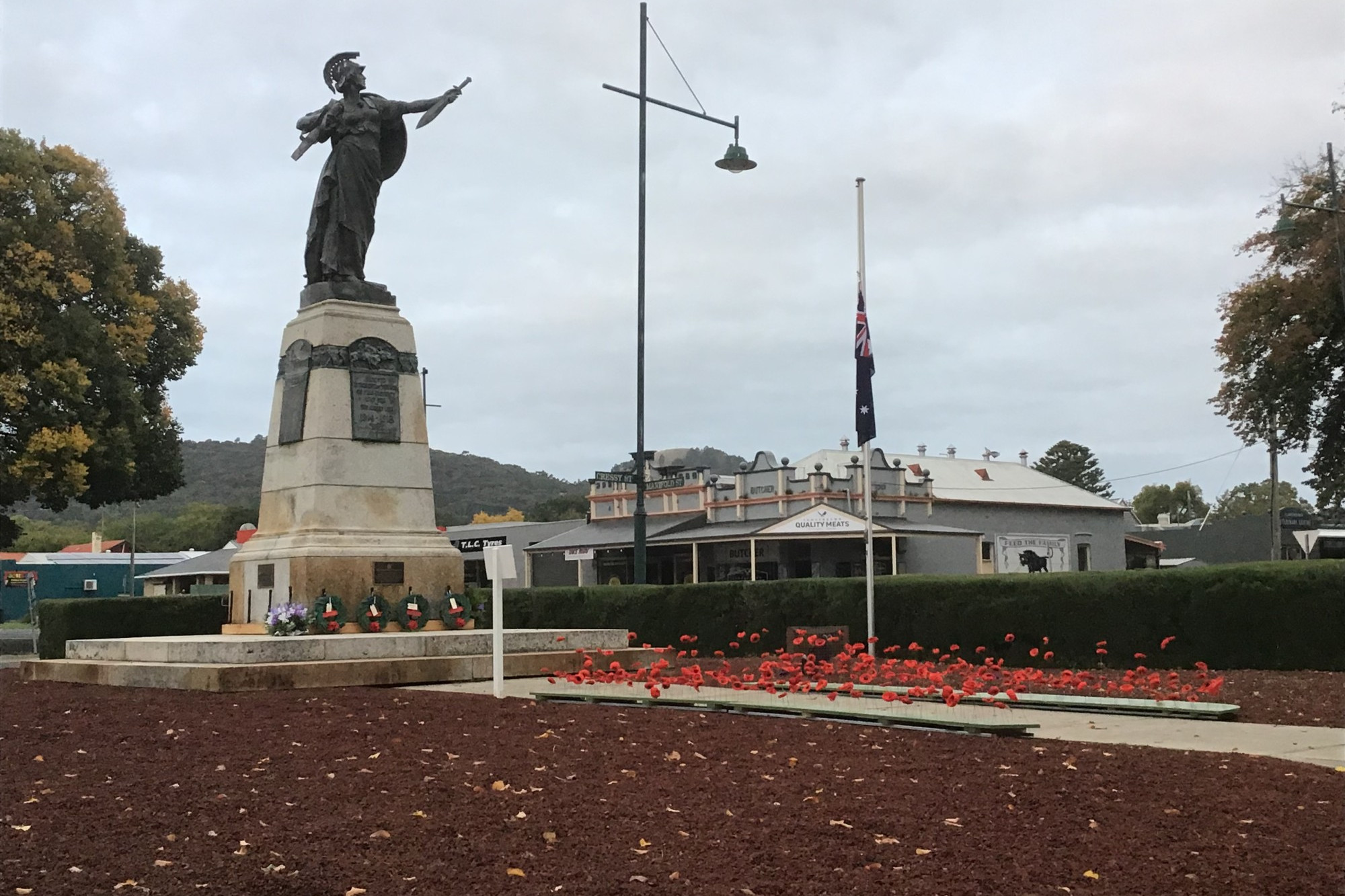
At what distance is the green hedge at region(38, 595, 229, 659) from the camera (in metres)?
22.6

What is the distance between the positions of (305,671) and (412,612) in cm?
278

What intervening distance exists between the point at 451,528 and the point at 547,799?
2023 inches

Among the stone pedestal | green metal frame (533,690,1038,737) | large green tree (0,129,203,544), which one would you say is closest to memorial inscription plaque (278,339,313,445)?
the stone pedestal

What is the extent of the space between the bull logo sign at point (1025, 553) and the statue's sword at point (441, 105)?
36142 mm

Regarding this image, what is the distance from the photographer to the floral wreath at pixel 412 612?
16516 millimetres

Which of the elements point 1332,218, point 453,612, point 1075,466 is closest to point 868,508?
point 453,612

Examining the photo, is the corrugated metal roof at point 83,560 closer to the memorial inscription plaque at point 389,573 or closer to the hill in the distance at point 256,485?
the hill in the distance at point 256,485

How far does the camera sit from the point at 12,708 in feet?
40.0

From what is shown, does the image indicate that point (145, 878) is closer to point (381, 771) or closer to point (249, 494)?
point (381, 771)

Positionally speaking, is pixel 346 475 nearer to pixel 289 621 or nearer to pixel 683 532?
pixel 289 621

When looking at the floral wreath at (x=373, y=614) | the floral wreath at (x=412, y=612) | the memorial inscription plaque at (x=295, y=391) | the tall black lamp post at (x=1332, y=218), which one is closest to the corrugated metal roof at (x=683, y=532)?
the tall black lamp post at (x=1332, y=218)

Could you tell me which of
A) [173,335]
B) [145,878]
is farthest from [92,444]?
[145,878]

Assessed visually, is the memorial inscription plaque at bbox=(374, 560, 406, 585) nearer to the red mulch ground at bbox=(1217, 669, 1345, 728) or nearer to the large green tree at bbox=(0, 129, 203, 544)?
the red mulch ground at bbox=(1217, 669, 1345, 728)

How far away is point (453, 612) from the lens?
17078 millimetres
